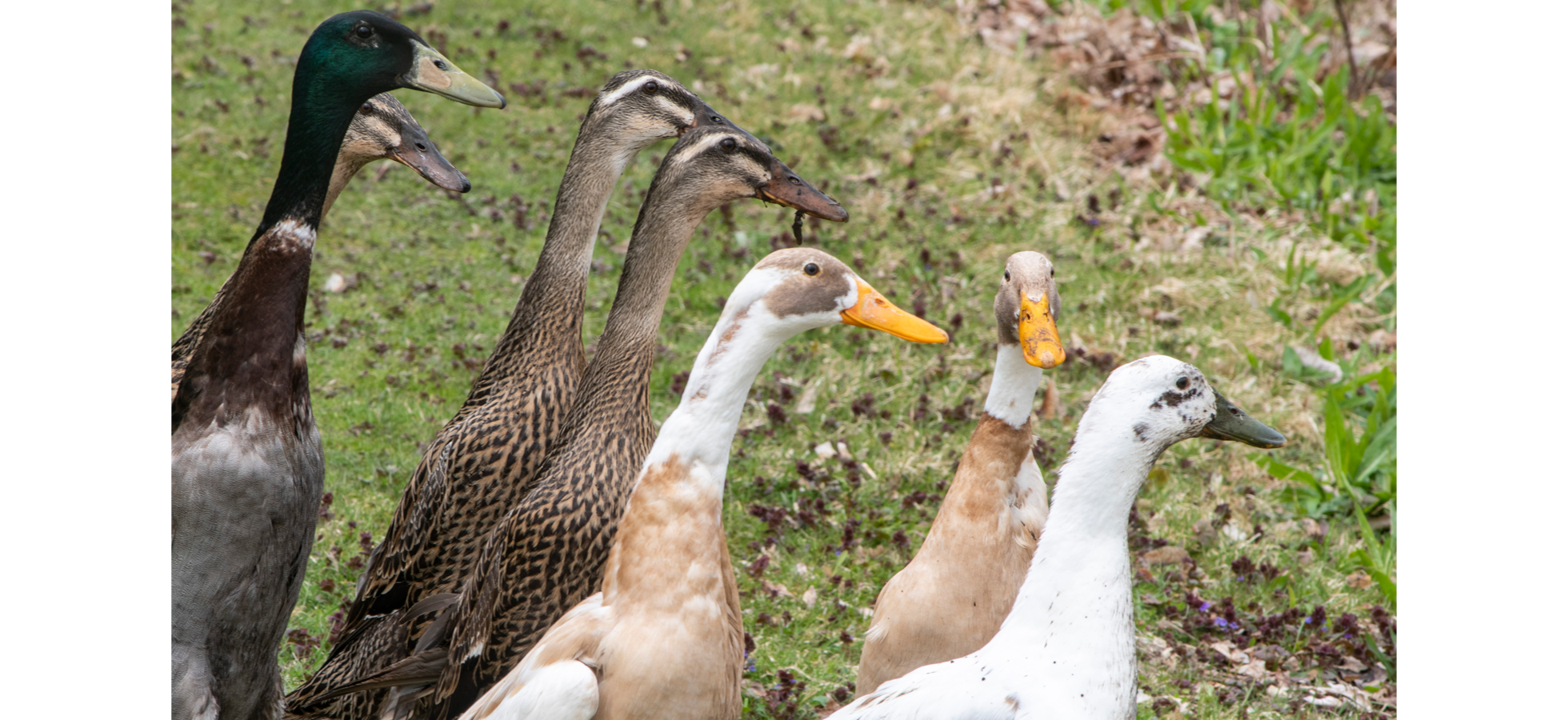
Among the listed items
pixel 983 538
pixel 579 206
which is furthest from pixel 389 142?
pixel 983 538

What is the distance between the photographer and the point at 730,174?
3.18 m

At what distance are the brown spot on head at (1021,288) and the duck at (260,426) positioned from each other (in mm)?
1438

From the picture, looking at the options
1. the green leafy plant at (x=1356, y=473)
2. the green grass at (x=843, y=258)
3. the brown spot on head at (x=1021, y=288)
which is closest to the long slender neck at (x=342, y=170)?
the green grass at (x=843, y=258)

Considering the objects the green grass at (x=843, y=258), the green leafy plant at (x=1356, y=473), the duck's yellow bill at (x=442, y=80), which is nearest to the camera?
the duck's yellow bill at (x=442, y=80)

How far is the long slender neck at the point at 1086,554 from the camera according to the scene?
240 centimetres

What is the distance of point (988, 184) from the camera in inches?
298

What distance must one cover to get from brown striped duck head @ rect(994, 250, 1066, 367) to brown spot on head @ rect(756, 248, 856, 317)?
52cm

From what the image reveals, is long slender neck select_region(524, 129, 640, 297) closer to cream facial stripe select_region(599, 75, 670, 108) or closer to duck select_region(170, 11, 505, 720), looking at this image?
cream facial stripe select_region(599, 75, 670, 108)

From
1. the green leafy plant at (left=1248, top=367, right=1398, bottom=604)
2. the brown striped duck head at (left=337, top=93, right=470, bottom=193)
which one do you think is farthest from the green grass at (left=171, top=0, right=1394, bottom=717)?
the brown striped duck head at (left=337, top=93, right=470, bottom=193)

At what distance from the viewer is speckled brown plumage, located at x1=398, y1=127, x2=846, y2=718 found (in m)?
2.97

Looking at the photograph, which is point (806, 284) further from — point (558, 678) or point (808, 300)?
point (558, 678)

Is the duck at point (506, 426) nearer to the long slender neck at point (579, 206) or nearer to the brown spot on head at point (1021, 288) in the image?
the long slender neck at point (579, 206)

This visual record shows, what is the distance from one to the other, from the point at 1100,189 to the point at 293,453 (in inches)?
232

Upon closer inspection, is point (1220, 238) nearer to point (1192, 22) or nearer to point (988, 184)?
point (988, 184)
